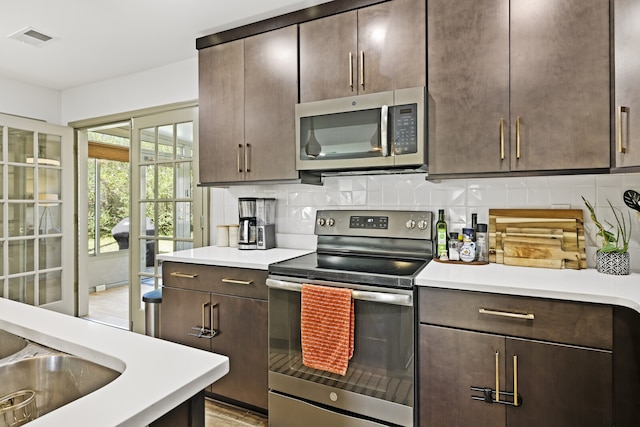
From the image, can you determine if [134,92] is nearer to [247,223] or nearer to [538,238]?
[247,223]

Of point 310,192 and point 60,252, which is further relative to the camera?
point 60,252

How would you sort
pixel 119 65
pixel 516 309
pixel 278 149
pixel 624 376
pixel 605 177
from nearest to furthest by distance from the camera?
pixel 624 376 → pixel 516 309 → pixel 605 177 → pixel 278 149 → pixel 119 65

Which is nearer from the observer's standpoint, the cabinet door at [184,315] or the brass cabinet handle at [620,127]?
the brass cabinet handle at [620,127]

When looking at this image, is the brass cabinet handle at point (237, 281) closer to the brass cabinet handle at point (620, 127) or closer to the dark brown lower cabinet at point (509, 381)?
the dark brown lower cabinet at point (509, 381)

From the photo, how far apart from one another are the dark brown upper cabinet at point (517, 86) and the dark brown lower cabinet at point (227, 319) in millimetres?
1240

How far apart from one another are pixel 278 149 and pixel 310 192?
0.43 meters

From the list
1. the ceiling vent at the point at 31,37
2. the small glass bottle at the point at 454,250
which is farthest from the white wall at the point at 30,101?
the small glass bottle at the point at 454,250

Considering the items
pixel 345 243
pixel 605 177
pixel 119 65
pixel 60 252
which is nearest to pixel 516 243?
pixel 605 177

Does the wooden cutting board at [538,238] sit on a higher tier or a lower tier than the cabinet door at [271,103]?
lower

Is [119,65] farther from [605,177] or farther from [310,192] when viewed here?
[605,177]

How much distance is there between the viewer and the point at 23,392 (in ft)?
2.72

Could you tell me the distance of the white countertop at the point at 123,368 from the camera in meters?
0.58

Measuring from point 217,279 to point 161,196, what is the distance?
4.69 ft

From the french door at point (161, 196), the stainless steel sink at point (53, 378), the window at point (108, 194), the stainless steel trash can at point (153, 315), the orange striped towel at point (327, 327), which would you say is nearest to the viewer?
the stainless steel sink at point (53, 378)
